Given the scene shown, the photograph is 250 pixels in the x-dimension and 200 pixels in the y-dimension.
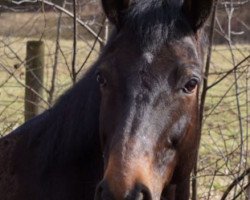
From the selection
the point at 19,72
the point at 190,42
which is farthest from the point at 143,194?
the point at 19,72

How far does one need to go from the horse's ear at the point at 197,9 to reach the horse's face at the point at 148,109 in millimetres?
35

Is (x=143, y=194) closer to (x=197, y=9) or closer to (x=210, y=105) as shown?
(x=197, y=9)

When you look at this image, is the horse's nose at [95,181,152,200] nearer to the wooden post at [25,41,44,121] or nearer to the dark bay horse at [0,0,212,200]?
the dark bay horse at [0,0,212,200]

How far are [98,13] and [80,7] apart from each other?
0.22 m

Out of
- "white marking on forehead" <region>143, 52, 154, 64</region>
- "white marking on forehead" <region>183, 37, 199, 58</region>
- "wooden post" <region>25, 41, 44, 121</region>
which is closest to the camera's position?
"white marking on forehead" <region>143, 52, 154, 64</region>

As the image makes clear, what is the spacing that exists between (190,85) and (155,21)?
0.40 metres

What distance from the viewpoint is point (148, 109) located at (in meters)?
2.97

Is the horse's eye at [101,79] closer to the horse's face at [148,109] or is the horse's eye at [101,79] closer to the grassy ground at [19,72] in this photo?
the horse's face at [148,109]

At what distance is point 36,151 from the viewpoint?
3.59 metres

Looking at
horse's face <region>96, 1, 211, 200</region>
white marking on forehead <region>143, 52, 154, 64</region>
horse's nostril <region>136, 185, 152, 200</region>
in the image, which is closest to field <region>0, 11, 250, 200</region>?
horse's face <region>96, 1, 211, 200</region>

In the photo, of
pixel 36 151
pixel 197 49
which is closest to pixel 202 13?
pixel 197 49

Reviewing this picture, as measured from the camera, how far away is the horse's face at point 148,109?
2830 mm

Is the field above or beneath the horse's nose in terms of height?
above

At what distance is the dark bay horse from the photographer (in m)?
2.89
